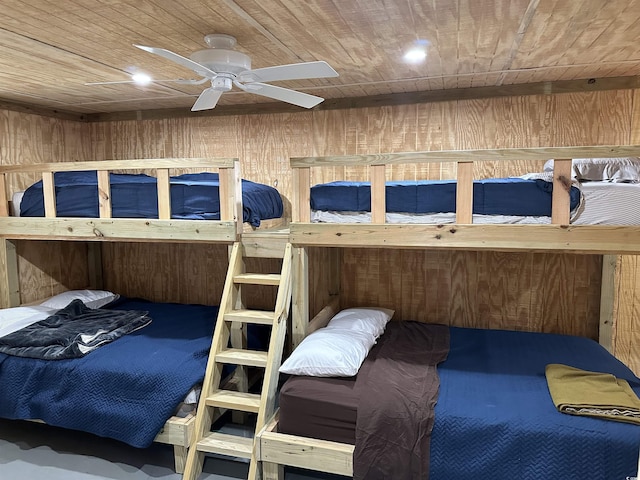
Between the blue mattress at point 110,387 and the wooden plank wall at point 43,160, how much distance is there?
116cm

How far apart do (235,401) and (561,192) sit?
6.74ft

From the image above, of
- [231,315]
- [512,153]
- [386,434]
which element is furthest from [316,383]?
[512,153]

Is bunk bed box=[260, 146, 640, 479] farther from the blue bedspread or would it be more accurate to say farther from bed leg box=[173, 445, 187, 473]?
bed leg box=[173, 445, 187, 473]

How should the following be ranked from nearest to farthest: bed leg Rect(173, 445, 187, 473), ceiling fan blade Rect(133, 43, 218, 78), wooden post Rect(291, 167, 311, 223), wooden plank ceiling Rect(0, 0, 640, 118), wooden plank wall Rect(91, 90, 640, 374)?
ceiling fan blade Rect(133, 43, 218, 78), wooden plank ceiling Rect(0, 0, 640, 118), bed leg Rect(173, 445, 187, 473), wooden post Rect(291, 167, 311, 223), wooden plank wall Rect(91, 90, 640, 374)

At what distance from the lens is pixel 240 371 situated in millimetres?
3135

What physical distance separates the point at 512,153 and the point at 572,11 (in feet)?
2.16

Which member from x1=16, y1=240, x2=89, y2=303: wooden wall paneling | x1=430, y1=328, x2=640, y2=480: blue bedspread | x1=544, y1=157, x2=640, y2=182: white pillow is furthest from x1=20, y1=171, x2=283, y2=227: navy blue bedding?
x1=544, y1=157, x2=640, y2=182: white pillow

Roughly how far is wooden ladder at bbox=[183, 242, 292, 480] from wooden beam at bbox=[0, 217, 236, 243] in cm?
18

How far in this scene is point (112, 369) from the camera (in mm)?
2787

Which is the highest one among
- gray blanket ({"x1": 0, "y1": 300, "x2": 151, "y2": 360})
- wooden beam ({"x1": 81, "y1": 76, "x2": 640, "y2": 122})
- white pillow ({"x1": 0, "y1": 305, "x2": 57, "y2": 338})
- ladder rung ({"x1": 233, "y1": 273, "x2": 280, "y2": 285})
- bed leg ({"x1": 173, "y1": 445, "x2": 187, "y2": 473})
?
wooden beam ({"x1": 81, "y1": 76, "x2": 640, "y2": 122})

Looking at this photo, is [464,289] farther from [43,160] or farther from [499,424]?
[43,160]

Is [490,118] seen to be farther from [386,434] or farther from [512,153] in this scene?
[386,434]

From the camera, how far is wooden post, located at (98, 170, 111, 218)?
3098mm

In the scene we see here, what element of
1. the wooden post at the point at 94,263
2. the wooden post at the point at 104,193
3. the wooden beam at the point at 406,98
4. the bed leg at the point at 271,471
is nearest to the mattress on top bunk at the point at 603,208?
the wooden beam at the point at 406,98
